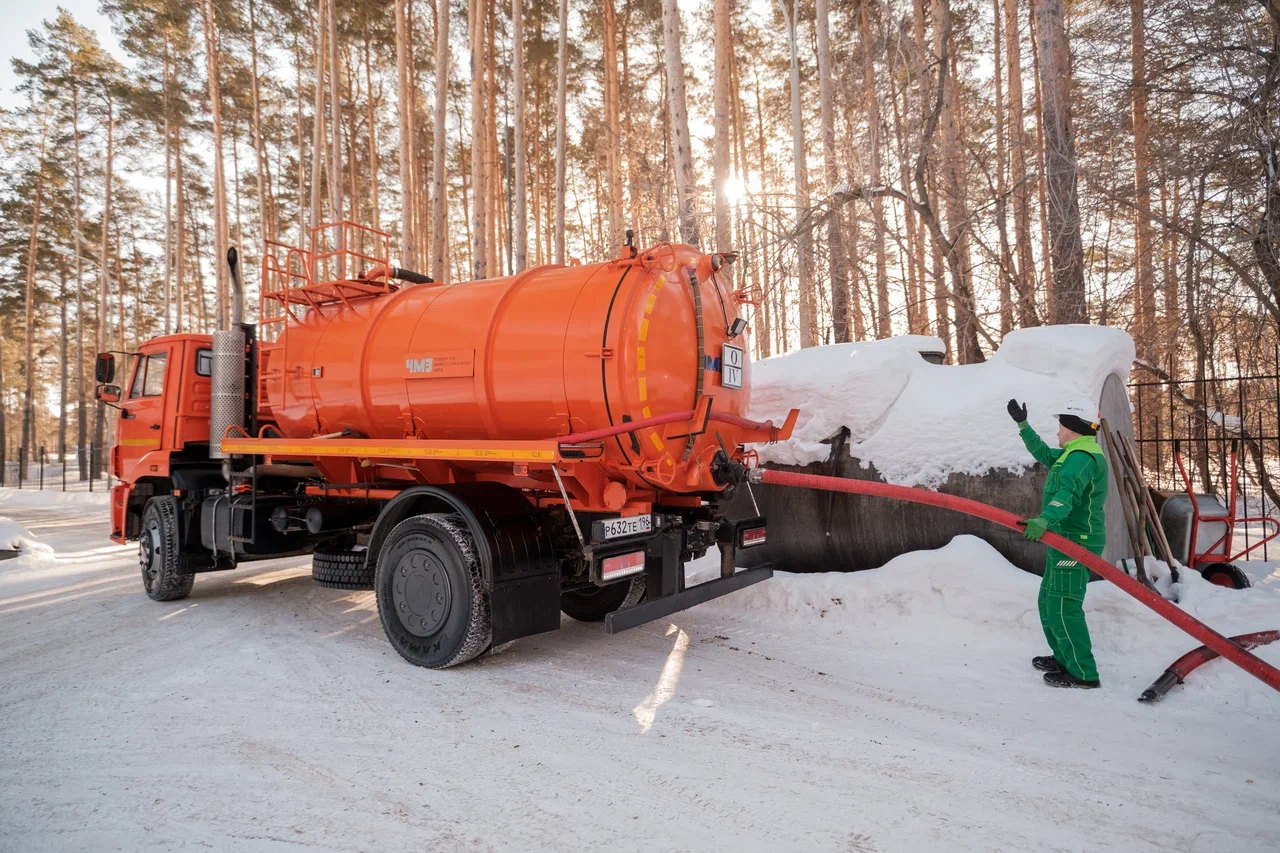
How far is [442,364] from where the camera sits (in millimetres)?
5074

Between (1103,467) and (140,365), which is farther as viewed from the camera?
(140,365)

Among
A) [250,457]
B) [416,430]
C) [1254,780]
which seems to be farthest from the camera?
[250,457]

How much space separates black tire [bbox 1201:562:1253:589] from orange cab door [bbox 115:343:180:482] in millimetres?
10253

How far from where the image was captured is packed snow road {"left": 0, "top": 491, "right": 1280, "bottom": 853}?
2766mm

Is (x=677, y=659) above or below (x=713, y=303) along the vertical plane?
below

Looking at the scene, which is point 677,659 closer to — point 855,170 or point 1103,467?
point 1103,467

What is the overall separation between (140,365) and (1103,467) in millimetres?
9122

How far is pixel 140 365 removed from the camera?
25.3ft

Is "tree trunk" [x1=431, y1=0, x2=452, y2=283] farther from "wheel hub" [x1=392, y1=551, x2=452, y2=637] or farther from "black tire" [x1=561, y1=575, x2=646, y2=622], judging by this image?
"wheel hub" [x1=392, y1=551, x2=452, y2=637]

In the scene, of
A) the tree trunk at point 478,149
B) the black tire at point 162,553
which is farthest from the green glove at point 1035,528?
the tree trunk at point 478,149

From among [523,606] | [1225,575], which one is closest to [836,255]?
[1225,575]

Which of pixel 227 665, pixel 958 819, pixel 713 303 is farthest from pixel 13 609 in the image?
pixel 958 819

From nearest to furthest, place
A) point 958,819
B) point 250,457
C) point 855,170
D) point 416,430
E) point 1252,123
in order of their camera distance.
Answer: point 958,819 → point 416,430 → point 250,457 → point 1252,123 → point 855,170

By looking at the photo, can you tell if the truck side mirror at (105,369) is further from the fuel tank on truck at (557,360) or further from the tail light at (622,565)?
the tail light at (622,565)
